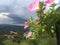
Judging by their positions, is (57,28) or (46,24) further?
(46,24)

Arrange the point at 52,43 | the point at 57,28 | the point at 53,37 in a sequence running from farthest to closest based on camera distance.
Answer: the point at 52,43, the point at 53,37, the point at 57,28

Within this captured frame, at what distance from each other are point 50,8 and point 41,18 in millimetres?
87

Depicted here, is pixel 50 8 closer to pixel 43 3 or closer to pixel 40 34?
pixel 43 3

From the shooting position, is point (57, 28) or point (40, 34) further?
point (40, 34)

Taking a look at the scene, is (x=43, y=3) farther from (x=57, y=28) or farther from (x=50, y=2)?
(x=57, y=28)

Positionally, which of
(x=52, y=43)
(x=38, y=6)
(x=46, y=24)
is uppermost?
(x=38, y=6)

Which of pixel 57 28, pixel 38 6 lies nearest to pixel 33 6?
pixel 38 6

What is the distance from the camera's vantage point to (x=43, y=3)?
1277 millimetres

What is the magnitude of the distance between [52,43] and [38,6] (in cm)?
25

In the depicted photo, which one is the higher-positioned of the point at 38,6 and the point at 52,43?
the point at 38,6

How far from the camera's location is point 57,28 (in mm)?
1106

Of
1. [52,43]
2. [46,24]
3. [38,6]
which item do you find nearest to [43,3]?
[38,6]

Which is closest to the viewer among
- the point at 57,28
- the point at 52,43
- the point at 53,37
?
the point at 57,28

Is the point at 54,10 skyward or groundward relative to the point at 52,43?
skyward
